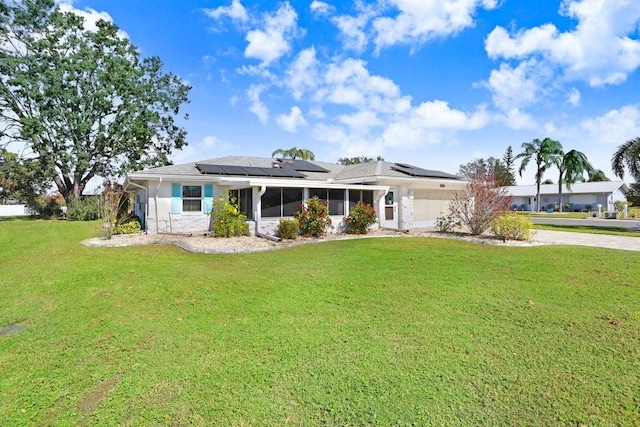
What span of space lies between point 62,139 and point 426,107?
106ft

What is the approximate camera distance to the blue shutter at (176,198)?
1692cm

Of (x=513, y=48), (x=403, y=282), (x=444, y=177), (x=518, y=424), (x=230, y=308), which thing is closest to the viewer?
(x=518, y=424)

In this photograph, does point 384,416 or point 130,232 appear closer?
point 384,416

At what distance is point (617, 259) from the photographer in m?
10.3

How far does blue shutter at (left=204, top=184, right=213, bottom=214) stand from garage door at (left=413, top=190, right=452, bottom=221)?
11.8 m

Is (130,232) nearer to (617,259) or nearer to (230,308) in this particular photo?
(230,308)

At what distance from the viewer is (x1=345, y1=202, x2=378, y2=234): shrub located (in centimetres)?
1702

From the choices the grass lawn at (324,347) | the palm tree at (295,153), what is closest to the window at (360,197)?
the grass lawn at (324,347)

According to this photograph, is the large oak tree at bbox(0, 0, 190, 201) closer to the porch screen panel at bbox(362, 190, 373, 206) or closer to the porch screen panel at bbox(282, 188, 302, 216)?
the porch screen panel at bbox(282, 188, 302, 216)

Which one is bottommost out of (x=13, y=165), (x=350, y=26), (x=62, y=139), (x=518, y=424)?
(x=518, y=424)

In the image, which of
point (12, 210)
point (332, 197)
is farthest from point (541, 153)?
point (12, 210)

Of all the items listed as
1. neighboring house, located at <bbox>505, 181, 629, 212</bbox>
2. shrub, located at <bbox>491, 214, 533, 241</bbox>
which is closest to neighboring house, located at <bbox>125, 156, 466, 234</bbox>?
shrub, located at <bbox>491, 214, 533, 241</bbox>

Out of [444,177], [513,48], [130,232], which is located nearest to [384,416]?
[130,232]

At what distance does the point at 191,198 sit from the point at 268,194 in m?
4.30
